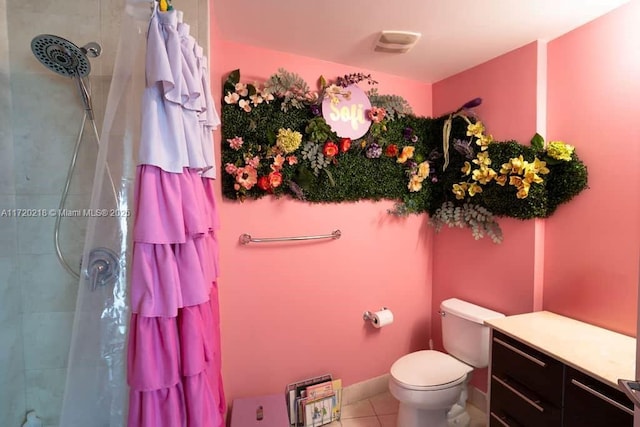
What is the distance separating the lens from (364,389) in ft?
6.66

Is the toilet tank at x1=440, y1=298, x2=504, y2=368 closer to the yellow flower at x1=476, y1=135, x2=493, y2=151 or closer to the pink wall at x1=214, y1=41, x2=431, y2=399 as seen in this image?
the pink wall at x1=214, y1=41, x2=431, y2=399

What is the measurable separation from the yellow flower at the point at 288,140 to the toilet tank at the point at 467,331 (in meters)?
1.46

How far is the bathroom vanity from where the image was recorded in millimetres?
995

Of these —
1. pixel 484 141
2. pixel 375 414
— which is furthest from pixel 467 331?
pixel 484 141

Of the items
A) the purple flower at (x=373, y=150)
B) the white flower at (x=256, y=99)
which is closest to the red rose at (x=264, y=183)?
the white flower at (x=256, y=99)

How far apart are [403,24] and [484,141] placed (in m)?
0.86

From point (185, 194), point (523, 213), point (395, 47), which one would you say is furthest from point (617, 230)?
point (185, 194)

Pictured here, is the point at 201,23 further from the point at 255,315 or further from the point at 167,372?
the point at 255,315

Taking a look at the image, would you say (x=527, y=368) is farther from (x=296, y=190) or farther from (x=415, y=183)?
(x=296, y=190)

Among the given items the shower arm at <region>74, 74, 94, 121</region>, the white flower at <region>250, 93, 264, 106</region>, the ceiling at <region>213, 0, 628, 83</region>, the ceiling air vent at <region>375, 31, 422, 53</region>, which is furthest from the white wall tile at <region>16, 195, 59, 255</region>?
the ceiling air vent at <region>375, 31, 422, 53</region>

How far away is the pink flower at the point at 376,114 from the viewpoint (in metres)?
1.84

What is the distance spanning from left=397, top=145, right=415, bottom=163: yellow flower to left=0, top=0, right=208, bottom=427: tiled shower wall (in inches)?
54.7

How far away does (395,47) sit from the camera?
1.66 metres

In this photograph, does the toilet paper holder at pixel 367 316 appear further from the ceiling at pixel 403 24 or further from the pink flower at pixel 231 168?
the ceiling at pixel 403 24
